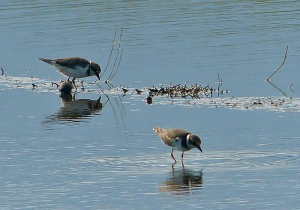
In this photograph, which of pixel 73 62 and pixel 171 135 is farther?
pixel 73 62

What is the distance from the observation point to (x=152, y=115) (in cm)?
1997

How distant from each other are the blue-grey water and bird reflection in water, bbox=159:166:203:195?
35 mm

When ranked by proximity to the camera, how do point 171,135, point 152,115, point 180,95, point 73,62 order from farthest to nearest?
point 73,62
point 180,95
point 152,115
point 171,135

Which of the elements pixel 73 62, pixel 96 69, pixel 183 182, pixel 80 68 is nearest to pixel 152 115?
pixel 96 69

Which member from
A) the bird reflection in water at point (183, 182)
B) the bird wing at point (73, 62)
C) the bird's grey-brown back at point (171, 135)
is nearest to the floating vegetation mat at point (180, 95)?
the bird wing at point (73, 62)

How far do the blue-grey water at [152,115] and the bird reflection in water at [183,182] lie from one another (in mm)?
35

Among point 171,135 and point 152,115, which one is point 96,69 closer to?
point 152,115

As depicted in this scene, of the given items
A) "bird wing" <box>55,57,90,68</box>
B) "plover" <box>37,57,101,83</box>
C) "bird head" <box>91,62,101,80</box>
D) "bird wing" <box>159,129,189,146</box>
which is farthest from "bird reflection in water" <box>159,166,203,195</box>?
"bird wing" <box>55,57,90,68</box>

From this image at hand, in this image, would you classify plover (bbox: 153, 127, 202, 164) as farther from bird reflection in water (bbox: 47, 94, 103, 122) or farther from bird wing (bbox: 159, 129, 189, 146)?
bird reflection in water (bbox: 47, 94, 103, 122)

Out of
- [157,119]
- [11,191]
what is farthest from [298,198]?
[157,119]

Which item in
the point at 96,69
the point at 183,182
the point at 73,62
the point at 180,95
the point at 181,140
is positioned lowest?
the point at 183,182

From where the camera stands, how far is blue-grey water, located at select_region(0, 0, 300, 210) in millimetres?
14164

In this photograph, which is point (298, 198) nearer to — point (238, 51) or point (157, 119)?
point (157, 119)

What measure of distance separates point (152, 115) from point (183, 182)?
5.32m
